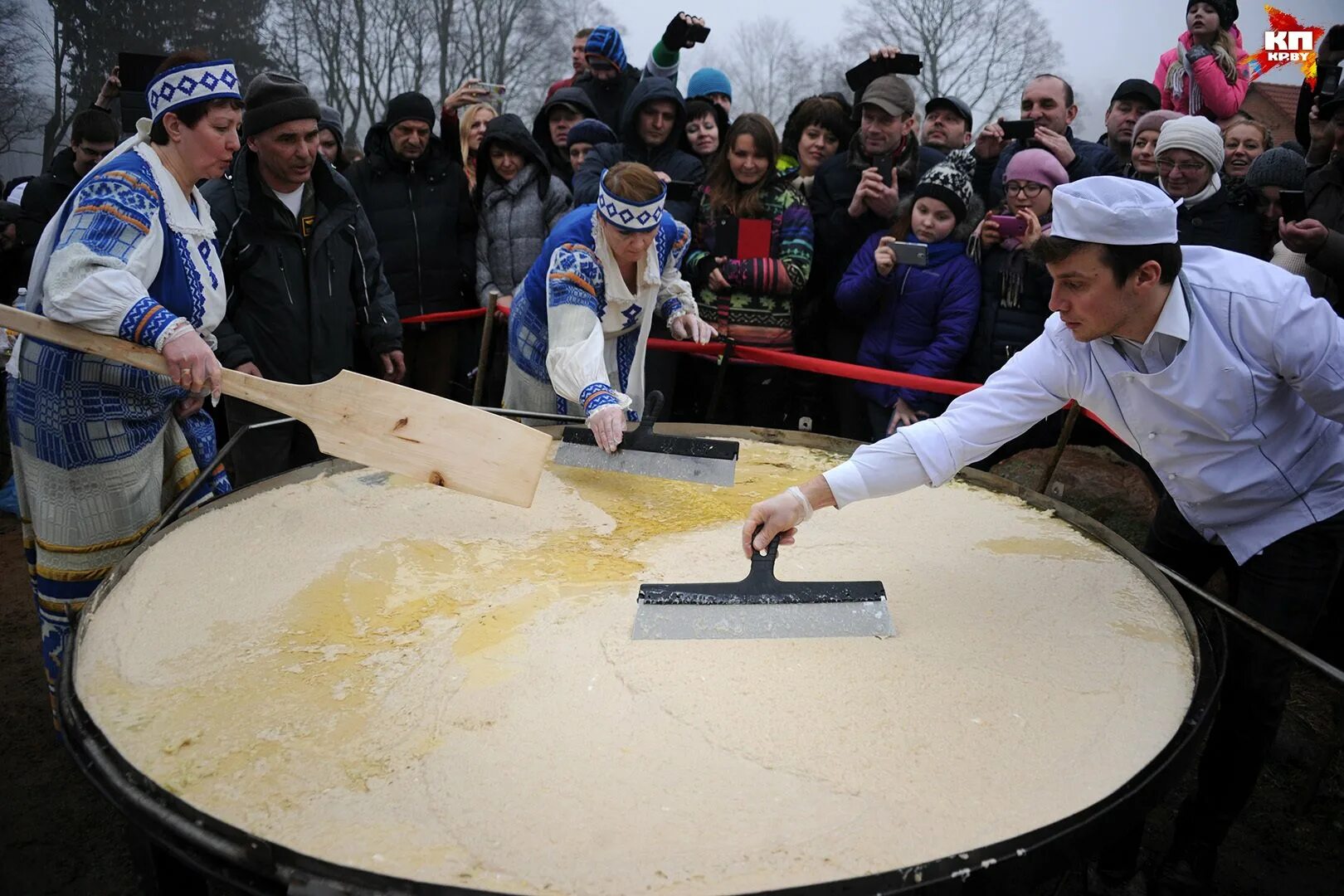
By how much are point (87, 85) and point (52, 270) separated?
5117 millimetres

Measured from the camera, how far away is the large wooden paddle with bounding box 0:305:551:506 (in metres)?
2.20

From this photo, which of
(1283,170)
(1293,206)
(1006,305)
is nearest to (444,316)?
(1006,305)

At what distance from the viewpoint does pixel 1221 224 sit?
142 inches

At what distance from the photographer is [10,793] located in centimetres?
279

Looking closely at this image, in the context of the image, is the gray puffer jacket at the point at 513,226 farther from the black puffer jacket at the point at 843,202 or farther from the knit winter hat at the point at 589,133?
the black puffer jacket at the point at 843,202

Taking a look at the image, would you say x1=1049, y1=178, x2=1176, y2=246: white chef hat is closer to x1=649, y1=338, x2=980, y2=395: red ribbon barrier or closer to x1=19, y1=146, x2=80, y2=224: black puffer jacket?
x1=649, y1=338, x2=980, y2=395: red ribbon barrier

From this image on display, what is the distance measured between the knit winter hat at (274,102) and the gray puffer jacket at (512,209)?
1.58 meters

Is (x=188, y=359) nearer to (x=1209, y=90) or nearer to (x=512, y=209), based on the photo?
(x=512, y=209)

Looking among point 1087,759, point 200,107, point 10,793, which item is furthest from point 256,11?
point 1087,759

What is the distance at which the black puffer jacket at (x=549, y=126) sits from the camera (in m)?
5.07

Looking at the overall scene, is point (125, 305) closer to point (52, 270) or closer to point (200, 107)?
point (52, 270)

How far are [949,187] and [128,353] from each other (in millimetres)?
2998

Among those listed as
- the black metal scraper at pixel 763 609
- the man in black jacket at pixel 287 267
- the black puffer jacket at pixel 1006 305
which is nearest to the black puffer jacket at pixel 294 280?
the man in black jacket at pixel 287 267

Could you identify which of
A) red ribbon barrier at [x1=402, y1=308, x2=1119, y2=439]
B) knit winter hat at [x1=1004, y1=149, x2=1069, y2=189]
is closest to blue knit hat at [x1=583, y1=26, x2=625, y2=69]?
red ribbon barrier at [x1=402, y1=308, x2=1119, y2=439]
